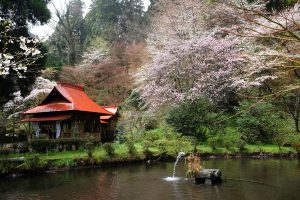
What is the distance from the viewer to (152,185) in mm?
14047

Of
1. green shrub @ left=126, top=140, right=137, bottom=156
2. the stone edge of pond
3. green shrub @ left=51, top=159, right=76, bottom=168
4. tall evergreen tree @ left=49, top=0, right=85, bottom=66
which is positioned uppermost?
tall evergreen tree @ left=49, top=0, right=85, bottom=66

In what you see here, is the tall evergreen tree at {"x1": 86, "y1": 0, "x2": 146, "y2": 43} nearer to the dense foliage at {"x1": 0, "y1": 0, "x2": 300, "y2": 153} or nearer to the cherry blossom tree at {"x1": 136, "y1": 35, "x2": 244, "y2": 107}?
the dense foliage at {"x1": 0, "y1": 0, "x2": 300, "y2": 153}

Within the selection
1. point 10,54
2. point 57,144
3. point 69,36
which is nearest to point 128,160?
point 57,144

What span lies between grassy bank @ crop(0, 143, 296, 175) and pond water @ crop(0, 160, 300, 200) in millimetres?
959

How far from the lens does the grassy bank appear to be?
713 inches

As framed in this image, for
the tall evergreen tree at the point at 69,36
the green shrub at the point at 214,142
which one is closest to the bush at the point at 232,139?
the green shrub at the point at 214,142

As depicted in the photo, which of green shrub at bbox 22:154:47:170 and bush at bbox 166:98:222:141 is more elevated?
bush at bbox 166:98:222:141

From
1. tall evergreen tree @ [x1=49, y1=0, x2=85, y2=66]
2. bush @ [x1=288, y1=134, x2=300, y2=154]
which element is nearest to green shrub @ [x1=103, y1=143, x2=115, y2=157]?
bush @ [x1=288, y1=134, x2=300, y2=154]

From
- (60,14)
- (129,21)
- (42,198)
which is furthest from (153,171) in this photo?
(129,21)

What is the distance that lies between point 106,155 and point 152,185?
25.1 feet

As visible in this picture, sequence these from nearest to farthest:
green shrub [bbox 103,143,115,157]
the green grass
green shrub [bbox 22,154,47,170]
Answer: green shrub [bbox 22,154,47,170] < green shrub [bbox 103,143,115,157] < the green grass

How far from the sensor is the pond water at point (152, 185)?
1212 centimetres

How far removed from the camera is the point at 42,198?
12.4m

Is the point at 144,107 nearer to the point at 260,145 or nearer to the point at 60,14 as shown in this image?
the point at 260,145
